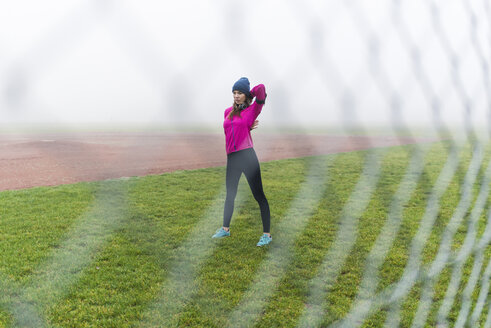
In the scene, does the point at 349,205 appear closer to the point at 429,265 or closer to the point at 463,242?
the point at 463,242

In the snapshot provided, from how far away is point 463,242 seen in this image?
12.8ft

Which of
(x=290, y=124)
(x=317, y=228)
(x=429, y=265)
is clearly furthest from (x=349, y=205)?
(x=290, y=124)

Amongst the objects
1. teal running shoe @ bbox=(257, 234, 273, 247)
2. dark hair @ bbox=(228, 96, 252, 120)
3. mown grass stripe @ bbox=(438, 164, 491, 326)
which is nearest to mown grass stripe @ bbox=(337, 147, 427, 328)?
mown grass stripe @ bbox=(438, 164, 491, 326)

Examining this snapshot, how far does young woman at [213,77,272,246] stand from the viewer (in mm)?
3229

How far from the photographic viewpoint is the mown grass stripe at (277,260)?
2525mm

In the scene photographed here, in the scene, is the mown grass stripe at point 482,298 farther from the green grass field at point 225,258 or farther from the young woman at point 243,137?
the young woman at point 243,137

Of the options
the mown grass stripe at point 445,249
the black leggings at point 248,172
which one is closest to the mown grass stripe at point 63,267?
the black leggings at point 248,172

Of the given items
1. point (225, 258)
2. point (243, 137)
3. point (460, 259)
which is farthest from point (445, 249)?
point (243, 137)

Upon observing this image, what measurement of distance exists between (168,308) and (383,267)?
1.79m

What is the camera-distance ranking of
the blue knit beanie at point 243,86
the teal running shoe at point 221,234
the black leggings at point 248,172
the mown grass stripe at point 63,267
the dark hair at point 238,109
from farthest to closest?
the teal running shoe at point 221,234 → the black leggings at point 248,172 → the dark hair at point 238,109 → the blue knit beanie at point 243,86 → the mown grass stripe at point 63,267

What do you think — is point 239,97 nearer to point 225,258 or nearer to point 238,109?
Result: point 238,109

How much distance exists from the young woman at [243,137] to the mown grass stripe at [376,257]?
1.02 metres

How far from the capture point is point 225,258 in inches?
136

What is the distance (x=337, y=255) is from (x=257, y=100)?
1599 mm
